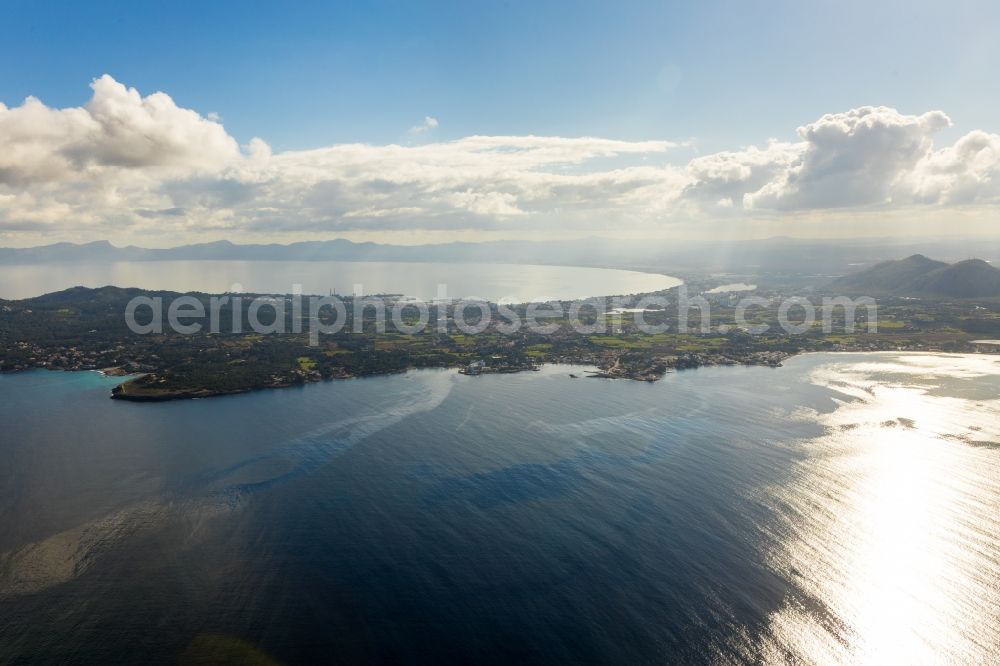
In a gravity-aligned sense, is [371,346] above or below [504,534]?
above

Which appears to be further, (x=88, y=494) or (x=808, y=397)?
(x=808, y=397)

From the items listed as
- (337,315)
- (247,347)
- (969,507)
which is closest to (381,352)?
(247,347)

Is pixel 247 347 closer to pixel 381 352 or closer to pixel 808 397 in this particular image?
pixel 381 352

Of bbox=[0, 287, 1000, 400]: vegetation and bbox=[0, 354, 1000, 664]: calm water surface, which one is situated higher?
bbox=[0, 287, 1000, 400]: vegetation

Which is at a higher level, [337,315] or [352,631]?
[337,315]

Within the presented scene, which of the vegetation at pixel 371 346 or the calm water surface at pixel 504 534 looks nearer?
the calm water surface at pixel 504 534

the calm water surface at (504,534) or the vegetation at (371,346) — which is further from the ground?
the vegetation at (371,346)

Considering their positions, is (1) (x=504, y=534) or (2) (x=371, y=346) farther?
(2) (x=371, y=346)

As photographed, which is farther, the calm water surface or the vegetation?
the vegetation
